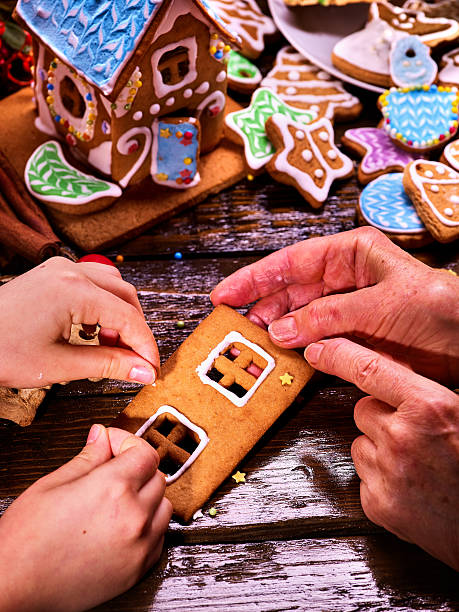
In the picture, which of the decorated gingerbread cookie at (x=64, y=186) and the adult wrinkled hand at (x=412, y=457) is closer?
the adult wrinkled hand at (x=412, y=457)

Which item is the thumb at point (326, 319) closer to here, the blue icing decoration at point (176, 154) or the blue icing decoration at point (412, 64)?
the blue icing decoration at point (176, 154)

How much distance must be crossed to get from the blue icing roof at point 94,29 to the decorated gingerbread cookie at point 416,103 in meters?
0.43

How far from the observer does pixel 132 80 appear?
104 centimetres

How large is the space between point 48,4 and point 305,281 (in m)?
0.68

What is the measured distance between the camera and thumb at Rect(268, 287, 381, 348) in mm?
965

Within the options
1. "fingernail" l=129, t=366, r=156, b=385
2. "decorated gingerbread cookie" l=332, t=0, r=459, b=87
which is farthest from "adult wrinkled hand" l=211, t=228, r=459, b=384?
"decorated gingerbread cookie" l=332, t=0, r=459, b=87

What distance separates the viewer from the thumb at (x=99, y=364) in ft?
2.94

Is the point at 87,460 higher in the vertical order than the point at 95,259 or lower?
lower

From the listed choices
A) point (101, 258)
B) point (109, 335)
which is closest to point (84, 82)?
point (101, 258)

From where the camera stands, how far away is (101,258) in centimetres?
111

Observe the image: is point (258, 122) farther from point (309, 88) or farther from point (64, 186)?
point (64, 186)

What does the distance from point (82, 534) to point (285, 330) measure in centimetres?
44

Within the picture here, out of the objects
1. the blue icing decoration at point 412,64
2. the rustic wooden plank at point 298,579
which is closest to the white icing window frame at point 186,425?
the rustic wooden plank at point 298,579

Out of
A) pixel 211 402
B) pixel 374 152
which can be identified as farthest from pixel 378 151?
pixel 211 402
